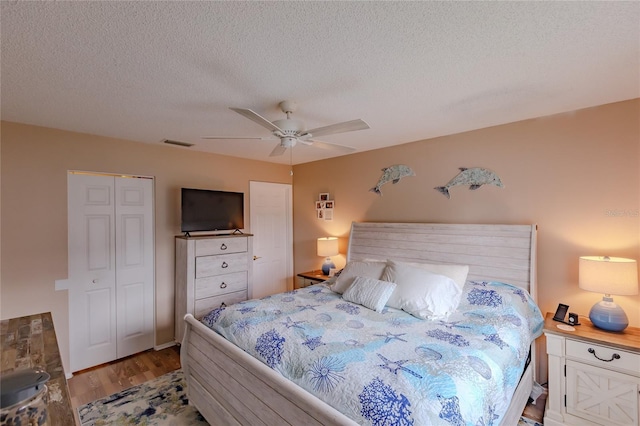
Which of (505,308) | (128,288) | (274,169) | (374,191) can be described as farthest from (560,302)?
(128,288)

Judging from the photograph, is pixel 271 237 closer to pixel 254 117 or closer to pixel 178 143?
pixel 178 143

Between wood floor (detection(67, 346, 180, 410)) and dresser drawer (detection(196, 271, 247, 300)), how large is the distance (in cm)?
77

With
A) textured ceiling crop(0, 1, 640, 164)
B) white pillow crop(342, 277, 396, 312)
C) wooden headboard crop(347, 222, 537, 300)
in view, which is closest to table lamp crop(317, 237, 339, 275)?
wooden headboard crop(347, 222, 537, 300)

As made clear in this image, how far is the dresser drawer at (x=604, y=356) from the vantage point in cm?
192

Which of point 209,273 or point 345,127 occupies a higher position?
point 345,127

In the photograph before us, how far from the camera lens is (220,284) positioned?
3705mm

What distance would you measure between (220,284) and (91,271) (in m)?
1.35

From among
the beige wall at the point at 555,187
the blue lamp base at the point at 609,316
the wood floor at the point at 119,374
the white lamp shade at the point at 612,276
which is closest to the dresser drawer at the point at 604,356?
the blue lamp base at the point at 609,316

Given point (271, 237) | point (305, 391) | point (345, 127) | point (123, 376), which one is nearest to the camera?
point (305, 391)

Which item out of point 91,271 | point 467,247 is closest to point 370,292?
point 467,247

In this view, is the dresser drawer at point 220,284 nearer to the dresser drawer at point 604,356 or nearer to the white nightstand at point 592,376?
the white nightstand at point 592,376

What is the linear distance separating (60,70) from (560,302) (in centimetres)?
412

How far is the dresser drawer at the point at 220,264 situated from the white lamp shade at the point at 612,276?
11.5 feet

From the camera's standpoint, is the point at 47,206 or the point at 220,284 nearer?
the point at 47,206
